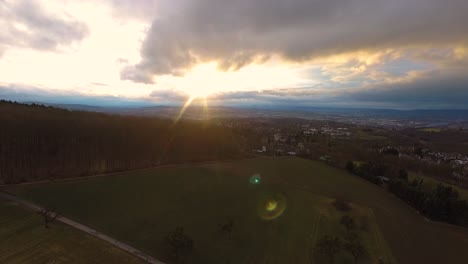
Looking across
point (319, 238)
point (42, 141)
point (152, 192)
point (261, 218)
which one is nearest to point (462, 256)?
point (319, 238)

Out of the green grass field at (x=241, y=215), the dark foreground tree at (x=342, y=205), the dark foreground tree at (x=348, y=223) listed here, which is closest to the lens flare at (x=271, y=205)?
the green grass field at (x=241, y=215)

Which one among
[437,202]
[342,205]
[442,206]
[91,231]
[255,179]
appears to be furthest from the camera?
[255,179]

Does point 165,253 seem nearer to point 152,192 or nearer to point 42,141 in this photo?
point 152,192

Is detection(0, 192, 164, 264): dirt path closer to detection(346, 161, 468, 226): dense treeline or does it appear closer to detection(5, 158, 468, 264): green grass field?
detection(5, 158, 468, 264): green grass field

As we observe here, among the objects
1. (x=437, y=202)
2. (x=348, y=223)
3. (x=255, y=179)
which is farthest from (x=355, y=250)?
(x=255, y=179)

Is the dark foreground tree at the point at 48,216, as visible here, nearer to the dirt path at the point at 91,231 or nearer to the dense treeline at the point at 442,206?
the dirt path at the point at 91,231

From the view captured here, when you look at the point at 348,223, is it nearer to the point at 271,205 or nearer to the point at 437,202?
the point at 271,205
